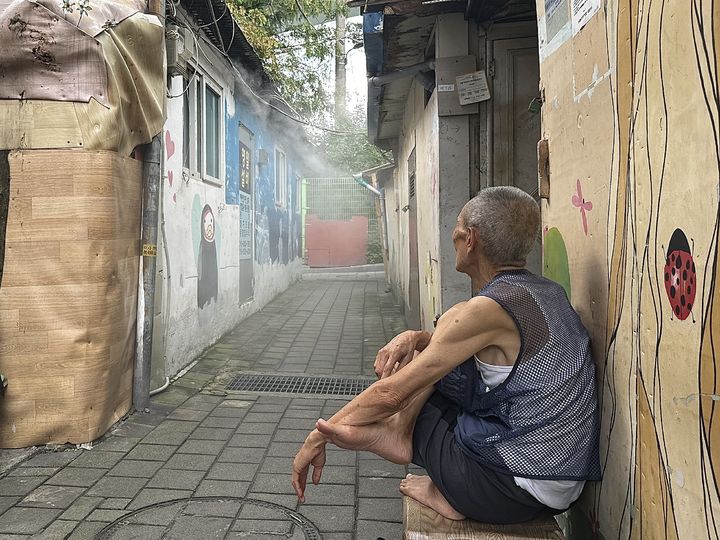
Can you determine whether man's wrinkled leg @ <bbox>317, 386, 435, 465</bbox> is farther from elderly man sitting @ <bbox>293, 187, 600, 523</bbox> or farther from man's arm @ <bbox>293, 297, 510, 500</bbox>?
man's arm @ <bbox>293, 297, 510, 500</bbox>

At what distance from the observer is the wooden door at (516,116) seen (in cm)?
459

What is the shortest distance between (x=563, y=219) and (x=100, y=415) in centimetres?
322

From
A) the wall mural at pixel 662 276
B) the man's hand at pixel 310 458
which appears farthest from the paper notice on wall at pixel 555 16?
the man's hand at pixel 310 458

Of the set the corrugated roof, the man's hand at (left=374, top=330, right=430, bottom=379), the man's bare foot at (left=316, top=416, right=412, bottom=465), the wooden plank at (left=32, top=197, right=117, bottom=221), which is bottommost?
the man's bare foot at (left=316, top=416, right=412, bottom=465)

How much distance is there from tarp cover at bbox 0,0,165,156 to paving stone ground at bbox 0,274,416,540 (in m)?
2.01

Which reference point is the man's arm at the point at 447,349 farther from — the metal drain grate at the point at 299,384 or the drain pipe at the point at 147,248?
the metal drain grate at the point at 299,384

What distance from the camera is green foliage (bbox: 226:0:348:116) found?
9.48m

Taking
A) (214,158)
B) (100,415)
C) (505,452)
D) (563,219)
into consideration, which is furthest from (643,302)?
(214,158)

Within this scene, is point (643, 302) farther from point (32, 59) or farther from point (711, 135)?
point (32, 59)

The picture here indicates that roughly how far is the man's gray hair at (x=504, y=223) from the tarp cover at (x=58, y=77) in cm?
282

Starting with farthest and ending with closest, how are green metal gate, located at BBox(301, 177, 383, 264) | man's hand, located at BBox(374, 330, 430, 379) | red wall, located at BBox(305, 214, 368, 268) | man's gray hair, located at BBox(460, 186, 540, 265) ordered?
green metal gate, located at BBox(301, 177, 383, 264) → red wall, located at BBox(305, 214, 368, 268) → man's hand, located at BBox(374, 330, 430, 379) → man's gray hair, located at BBox(460, 186, 540, 265)

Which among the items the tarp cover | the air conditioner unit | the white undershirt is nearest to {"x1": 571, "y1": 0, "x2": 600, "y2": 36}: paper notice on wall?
the white undershirt

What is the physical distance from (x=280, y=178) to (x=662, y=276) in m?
12.4

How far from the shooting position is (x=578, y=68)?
204cm
